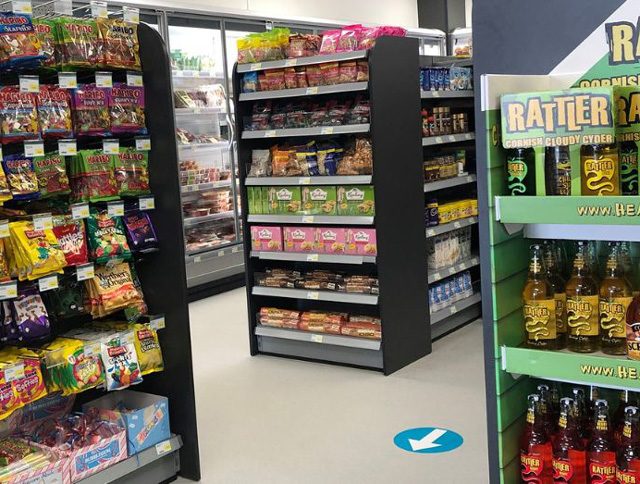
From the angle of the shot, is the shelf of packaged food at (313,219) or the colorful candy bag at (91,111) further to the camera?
the shelf of packaged food at (313,219)

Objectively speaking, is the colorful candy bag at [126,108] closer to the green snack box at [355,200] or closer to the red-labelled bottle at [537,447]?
the green snack box at [355,200]

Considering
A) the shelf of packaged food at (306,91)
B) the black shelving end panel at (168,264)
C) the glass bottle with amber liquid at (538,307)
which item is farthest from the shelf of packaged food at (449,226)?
the glass bottle with amber liquid at (538,307)

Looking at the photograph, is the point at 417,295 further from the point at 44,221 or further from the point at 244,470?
the point at 44,221

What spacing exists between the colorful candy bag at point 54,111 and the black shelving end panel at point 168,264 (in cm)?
43

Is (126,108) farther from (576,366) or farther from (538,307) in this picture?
(576,366)

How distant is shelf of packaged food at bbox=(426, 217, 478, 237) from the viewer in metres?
5.67

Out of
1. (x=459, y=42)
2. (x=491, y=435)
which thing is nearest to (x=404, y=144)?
(x=491, y=435)

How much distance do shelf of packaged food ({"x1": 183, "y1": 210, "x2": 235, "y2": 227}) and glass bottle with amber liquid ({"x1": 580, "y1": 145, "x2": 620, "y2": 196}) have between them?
6.47 metres

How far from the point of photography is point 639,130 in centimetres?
182

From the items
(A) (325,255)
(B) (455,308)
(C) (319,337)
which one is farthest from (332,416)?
(B) (455,308)

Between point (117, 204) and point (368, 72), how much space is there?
2.20 meters

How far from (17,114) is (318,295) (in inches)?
109

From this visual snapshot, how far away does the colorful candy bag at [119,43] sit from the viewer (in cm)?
332

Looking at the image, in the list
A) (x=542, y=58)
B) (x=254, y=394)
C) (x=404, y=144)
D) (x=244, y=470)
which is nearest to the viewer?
(x=542, y=58)
